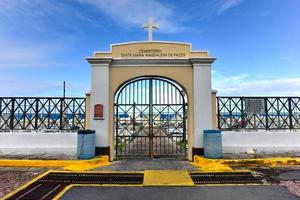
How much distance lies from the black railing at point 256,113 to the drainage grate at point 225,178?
9.42 ft

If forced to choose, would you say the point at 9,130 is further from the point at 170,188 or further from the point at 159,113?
Result: the point at 170,188

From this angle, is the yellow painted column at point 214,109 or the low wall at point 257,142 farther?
the low wall at point 257,142

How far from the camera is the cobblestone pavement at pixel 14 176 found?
5.41 metres

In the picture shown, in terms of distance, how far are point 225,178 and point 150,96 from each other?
3.98 metres

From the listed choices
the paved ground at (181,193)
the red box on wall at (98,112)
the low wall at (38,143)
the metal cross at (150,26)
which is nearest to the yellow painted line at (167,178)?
the paved ground at (181,193)

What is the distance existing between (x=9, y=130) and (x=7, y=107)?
0.93 metres

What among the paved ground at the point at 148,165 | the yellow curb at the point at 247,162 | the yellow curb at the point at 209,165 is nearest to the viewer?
the yellow curb at the point at 209,165

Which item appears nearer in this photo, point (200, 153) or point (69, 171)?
point (69, 171)

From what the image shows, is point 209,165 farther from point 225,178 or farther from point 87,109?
point 87,109

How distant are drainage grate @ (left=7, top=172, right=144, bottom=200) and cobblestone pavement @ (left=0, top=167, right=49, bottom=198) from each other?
1.19 feet

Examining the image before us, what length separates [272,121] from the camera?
923cm

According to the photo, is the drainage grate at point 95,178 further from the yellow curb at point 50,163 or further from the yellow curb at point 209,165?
the yellow curb at point 209,165

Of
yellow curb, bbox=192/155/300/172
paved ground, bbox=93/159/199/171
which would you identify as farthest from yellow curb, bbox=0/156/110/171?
yellow curb, bbox=192/155/300/172

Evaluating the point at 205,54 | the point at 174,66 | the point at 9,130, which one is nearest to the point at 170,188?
the point at 174,66
